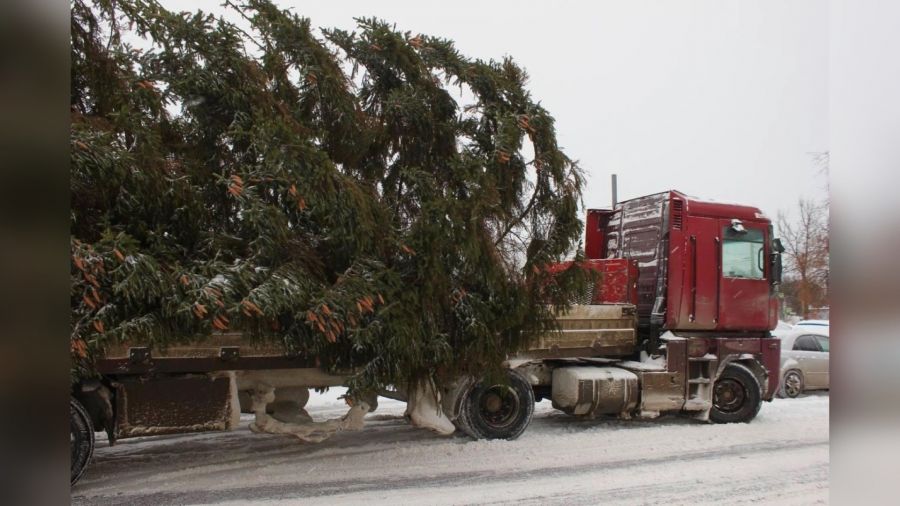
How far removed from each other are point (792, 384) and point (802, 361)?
1.42 feet

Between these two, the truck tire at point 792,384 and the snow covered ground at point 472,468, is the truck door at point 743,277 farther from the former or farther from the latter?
the truck tire at point 792,384

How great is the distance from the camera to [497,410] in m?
6.61

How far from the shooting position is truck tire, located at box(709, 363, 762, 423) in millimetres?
7832

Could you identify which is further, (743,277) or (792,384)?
(792,384)

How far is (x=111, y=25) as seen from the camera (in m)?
4.04

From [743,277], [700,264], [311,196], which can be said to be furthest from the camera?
[743,277]

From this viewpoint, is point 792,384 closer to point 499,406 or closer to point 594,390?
point 594,390

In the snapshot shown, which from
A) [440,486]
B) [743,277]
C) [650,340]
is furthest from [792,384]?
[440,486]

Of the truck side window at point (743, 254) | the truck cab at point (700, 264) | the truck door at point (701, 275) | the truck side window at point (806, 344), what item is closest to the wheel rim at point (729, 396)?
the truck cab at point (700, 264)

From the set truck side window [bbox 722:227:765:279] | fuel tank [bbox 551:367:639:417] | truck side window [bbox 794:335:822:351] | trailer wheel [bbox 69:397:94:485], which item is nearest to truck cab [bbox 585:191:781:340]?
truck side window [bbox 722:227:765:279]
